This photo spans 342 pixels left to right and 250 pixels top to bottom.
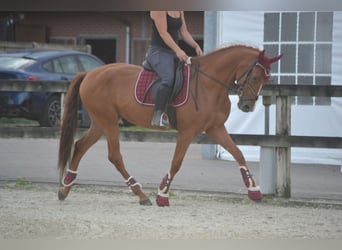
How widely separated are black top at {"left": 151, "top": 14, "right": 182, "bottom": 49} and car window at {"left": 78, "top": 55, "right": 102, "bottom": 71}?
4720mm

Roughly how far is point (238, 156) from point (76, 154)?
142 centimetres

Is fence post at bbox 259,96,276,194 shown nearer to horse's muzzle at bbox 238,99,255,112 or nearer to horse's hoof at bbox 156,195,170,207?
horse's muzzle at bbox 238,99,255,112

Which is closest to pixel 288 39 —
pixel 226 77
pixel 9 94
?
pixel 226 77

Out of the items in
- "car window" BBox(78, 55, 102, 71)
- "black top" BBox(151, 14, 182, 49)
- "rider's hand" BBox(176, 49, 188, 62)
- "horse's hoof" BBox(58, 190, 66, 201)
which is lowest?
"horse's hoof" BBox(58, 190, 66, 201)

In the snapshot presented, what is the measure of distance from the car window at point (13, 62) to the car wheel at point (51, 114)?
3.73ft

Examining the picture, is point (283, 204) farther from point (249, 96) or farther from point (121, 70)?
point (121, 70)

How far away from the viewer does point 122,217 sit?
20.4 ft

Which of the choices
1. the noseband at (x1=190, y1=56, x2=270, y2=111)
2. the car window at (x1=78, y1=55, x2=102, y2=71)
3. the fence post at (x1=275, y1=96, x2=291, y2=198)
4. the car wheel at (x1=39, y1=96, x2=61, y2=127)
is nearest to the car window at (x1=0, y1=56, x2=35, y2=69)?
the car wheel at (x1=39, y1=96, x2=61, y2=127)

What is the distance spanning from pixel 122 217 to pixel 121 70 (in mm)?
1338

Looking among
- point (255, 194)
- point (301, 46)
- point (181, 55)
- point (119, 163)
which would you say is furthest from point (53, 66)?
point (255, 194)

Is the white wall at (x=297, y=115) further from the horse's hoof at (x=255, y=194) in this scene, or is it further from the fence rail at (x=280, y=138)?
the horse's hoof at (x=255, y=194)

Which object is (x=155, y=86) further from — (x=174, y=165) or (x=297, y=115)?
(x=297, y=115)

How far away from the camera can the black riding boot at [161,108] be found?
643 cm

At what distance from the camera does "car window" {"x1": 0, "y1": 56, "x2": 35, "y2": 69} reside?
9.09 meters
